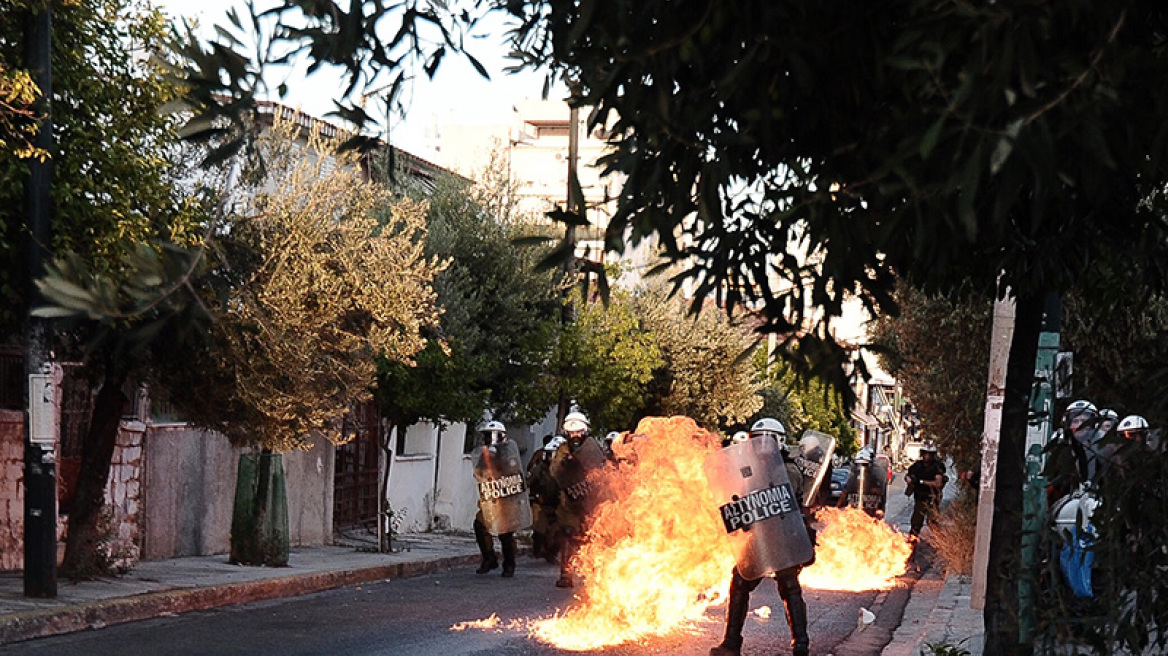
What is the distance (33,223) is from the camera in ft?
42.2

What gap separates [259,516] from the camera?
62.5ft

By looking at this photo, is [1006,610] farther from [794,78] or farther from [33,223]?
[33,223]

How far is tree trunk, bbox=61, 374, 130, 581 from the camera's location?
1526 cm

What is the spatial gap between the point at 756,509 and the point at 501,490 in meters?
8.46

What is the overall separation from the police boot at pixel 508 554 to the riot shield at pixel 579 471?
1237mm

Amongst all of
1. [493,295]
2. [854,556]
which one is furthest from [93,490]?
[493,295]

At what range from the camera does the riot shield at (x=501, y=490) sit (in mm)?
19750

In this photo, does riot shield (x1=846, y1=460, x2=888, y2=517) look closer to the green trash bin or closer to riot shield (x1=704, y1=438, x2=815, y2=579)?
→ the green trash bin

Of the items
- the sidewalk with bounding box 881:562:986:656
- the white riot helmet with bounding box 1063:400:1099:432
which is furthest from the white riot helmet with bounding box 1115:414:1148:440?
the sidewalk with bounding box 881:562:986:656

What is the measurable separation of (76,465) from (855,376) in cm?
1427

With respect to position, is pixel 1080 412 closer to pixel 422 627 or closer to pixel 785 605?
pixel 785 605

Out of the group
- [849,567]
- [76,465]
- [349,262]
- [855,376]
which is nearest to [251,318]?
[349,262]

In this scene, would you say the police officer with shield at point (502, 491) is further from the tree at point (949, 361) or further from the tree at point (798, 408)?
the tree at point (949, 361)

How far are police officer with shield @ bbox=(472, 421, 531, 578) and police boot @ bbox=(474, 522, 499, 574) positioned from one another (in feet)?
0.91
